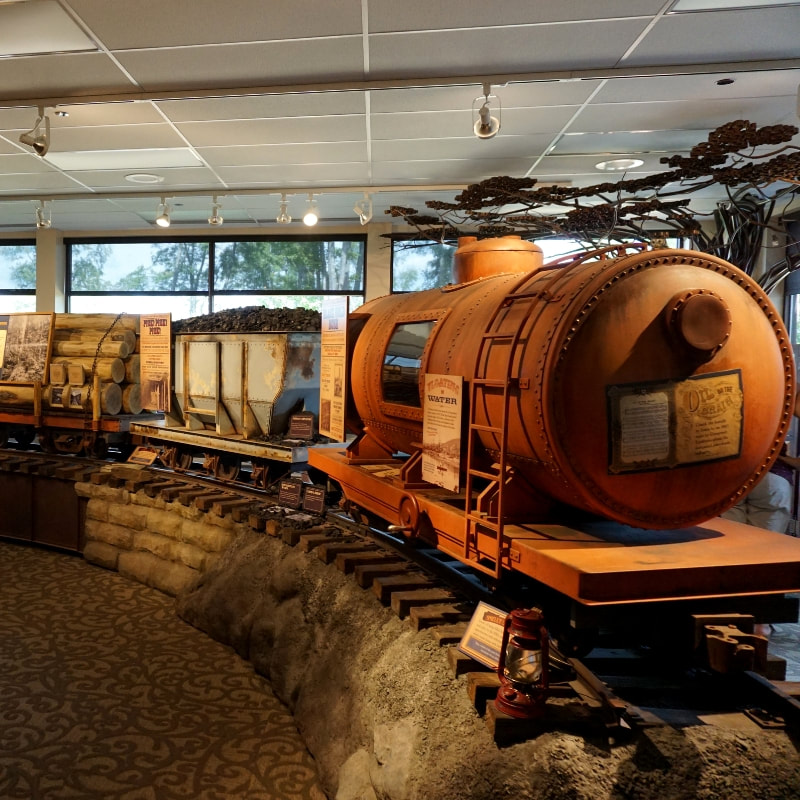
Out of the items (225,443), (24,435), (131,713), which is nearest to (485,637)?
(131,713)

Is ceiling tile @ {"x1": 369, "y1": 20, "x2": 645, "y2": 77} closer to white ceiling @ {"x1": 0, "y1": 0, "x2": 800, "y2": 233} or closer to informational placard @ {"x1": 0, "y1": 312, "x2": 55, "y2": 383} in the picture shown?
white ceiling @ {"x1": 0, "y1": 0, "x2": 800, "y2": 233}

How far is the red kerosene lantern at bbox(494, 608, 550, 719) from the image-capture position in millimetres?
3062

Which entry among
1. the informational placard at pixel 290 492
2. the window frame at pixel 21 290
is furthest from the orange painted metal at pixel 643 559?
the window frame at pixel 21 290

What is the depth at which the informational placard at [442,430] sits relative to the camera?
417cm

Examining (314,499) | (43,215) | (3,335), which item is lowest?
(314,499)

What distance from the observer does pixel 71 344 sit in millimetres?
10430

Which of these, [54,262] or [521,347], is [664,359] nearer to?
[521,347]

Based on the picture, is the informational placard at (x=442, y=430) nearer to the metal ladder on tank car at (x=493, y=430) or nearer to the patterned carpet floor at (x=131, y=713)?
the metal ladder on tank car at (x=493, y=430)

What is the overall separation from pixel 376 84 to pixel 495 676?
18.2ft

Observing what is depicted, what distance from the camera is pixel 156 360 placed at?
368 inches

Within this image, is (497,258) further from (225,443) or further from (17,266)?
(17,266)

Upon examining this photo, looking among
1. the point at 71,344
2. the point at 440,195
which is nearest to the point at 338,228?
the point at 440,195

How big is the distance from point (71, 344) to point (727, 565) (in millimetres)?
10141

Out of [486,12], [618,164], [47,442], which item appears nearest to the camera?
[486,12]
